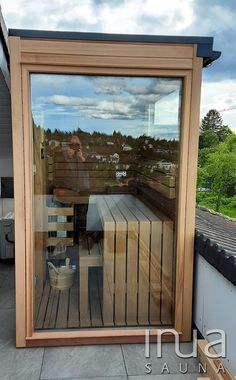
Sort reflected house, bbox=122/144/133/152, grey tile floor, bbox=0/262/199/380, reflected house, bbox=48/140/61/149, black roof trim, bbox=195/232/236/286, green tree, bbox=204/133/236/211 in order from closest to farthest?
1. black roof trim, bbox=195/232/236/286
2. grey tile floor, bbox=0/262/199/380
3. reflected house, bbox=48/140/61/149
4. reflected house, bbox=122/144/133/152
5. green tree, bbox=204/133/236/211

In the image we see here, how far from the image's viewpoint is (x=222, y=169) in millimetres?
28266

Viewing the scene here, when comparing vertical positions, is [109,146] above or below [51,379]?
above

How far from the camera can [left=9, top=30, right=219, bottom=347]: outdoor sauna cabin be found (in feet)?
7.00

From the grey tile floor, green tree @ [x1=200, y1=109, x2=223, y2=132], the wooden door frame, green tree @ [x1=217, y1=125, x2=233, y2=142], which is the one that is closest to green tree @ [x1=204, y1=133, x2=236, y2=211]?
green tree @ [x1=217, y1=125, x2=233, y2=142]

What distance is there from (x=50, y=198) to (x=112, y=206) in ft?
1.64

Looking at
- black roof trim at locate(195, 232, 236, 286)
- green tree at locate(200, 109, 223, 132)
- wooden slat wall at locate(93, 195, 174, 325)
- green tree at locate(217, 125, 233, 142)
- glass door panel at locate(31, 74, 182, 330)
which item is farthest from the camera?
green tree at locate(200, 109, 223, 132)

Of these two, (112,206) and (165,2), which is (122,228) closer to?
(112,206)

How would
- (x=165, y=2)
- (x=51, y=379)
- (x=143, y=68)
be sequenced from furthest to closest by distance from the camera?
(x=165, y=2) < (x=143, y=68) < (x=51, y=379)

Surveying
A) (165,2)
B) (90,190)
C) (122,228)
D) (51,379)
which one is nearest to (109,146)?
(90,190)

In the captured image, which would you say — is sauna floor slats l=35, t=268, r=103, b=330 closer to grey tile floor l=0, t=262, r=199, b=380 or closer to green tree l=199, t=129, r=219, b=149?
grey tile floor l=0, t=262, r=199, b=380

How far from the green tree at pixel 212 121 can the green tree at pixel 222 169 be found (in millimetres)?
7999

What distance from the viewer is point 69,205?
A: 2.70 m

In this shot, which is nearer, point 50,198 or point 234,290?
point 234,290

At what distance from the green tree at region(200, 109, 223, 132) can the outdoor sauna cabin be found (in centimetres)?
3652
